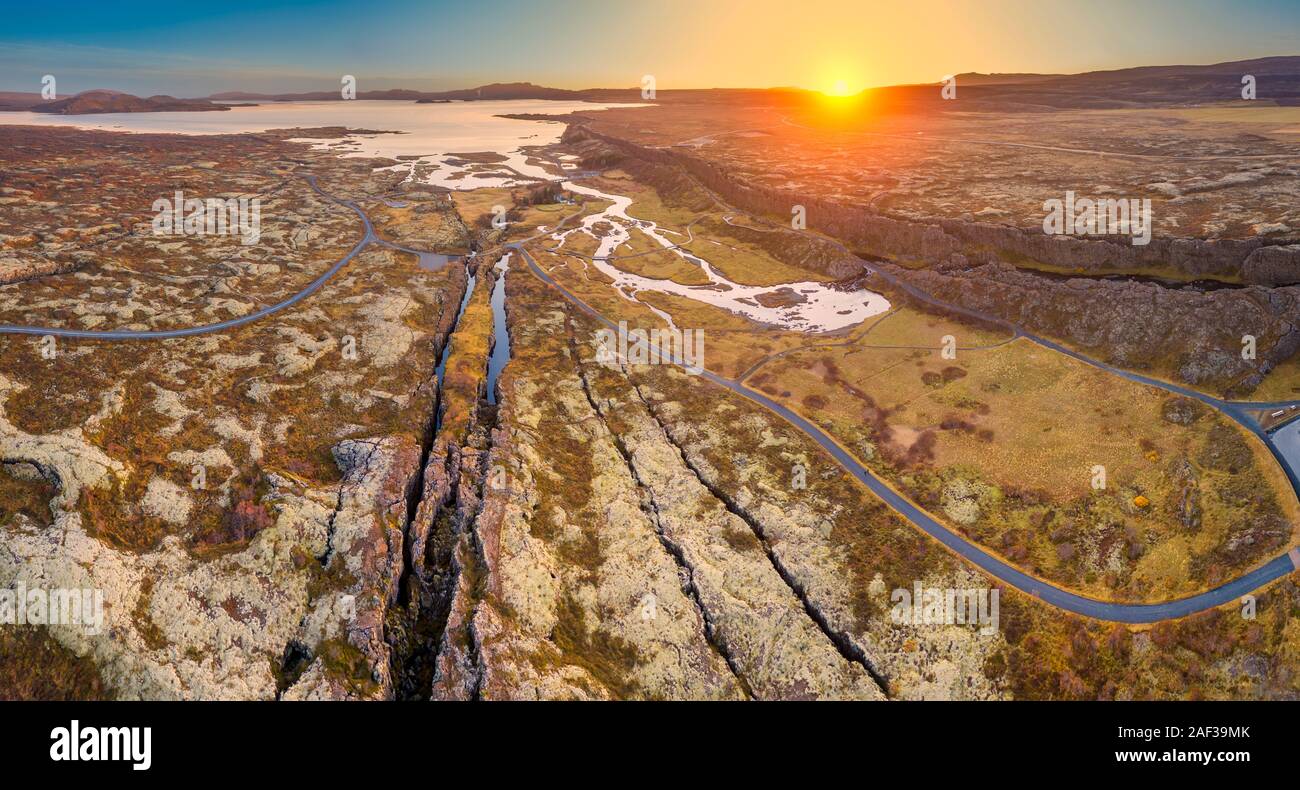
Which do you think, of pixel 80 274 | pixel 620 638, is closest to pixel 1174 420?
pixel 620 638

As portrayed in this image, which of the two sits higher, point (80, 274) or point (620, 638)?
point (80, 274)

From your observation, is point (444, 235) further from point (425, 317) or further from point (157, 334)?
point (157, 334)

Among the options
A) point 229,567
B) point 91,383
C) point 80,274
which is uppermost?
point 80,274
